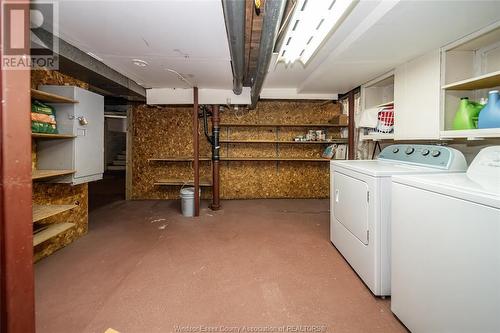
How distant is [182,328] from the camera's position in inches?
55.5

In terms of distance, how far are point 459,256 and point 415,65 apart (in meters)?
1.90

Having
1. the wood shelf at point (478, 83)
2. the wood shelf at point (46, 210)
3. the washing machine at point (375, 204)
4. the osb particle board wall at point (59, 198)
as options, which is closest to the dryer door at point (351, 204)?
the washing machine at point (375, 204)

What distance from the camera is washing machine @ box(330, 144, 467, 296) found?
1.63 m

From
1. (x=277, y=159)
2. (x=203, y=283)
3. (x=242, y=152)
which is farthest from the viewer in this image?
(x=242, y=152)

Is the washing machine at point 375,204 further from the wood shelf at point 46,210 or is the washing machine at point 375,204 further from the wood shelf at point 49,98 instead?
the wood shelf at point 49,98

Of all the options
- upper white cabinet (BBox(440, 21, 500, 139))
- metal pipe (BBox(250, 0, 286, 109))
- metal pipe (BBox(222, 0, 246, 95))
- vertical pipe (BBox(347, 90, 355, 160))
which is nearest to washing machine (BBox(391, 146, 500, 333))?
upper white cabinet (BBox(440, 21, 500, 139))

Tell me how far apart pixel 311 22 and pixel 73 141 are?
248cm

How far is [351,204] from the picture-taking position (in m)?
2.01

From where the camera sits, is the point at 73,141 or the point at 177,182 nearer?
the point at 73,141

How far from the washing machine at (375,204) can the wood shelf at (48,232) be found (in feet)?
8.63

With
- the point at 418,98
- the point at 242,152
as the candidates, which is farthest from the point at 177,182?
the point at 418,98

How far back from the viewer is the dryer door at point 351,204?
179 centimetres

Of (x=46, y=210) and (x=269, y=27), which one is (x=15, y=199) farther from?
(x=46, y=210)

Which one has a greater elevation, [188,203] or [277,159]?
[277,159]
